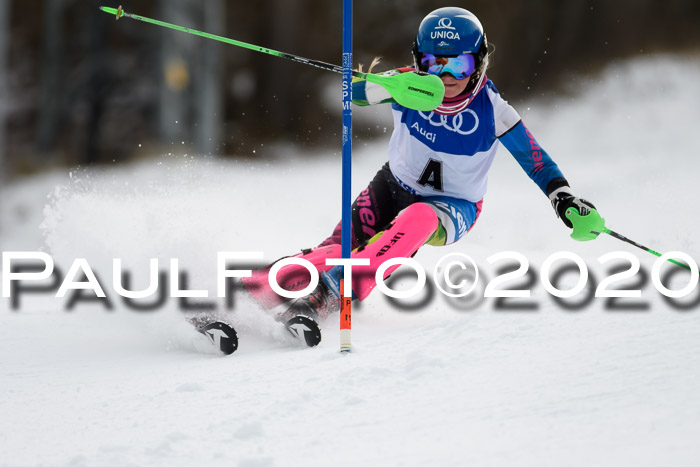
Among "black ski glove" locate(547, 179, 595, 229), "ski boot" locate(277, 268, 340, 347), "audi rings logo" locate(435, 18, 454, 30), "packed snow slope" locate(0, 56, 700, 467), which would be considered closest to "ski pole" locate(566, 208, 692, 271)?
"black ski glove" locate(547, 179, 595, 229)

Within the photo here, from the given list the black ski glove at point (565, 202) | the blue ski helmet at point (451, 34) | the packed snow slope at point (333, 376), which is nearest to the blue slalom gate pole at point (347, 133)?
the packed snow slope at point (333, 376)

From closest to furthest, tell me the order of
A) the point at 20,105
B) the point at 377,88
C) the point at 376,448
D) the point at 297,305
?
the point at 376,448, the point at 297,305, the point at 377,88, the point at 20,105

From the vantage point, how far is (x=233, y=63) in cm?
1666

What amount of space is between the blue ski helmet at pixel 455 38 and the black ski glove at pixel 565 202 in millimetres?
561

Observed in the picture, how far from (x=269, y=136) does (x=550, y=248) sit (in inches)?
377

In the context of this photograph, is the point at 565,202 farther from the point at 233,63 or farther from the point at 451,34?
the point at 233,63

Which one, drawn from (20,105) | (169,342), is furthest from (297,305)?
(20,105)

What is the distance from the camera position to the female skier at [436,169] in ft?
10.8

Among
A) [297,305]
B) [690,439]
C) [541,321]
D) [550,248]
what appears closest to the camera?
[690,439]

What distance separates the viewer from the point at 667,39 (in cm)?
1370

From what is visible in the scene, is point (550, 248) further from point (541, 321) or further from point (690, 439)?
point (690, 439)

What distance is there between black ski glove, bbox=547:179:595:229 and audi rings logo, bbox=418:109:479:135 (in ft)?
1.45

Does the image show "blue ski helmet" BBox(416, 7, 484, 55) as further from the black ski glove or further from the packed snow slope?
the packed snow slope

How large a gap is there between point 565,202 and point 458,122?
587 millimetres
